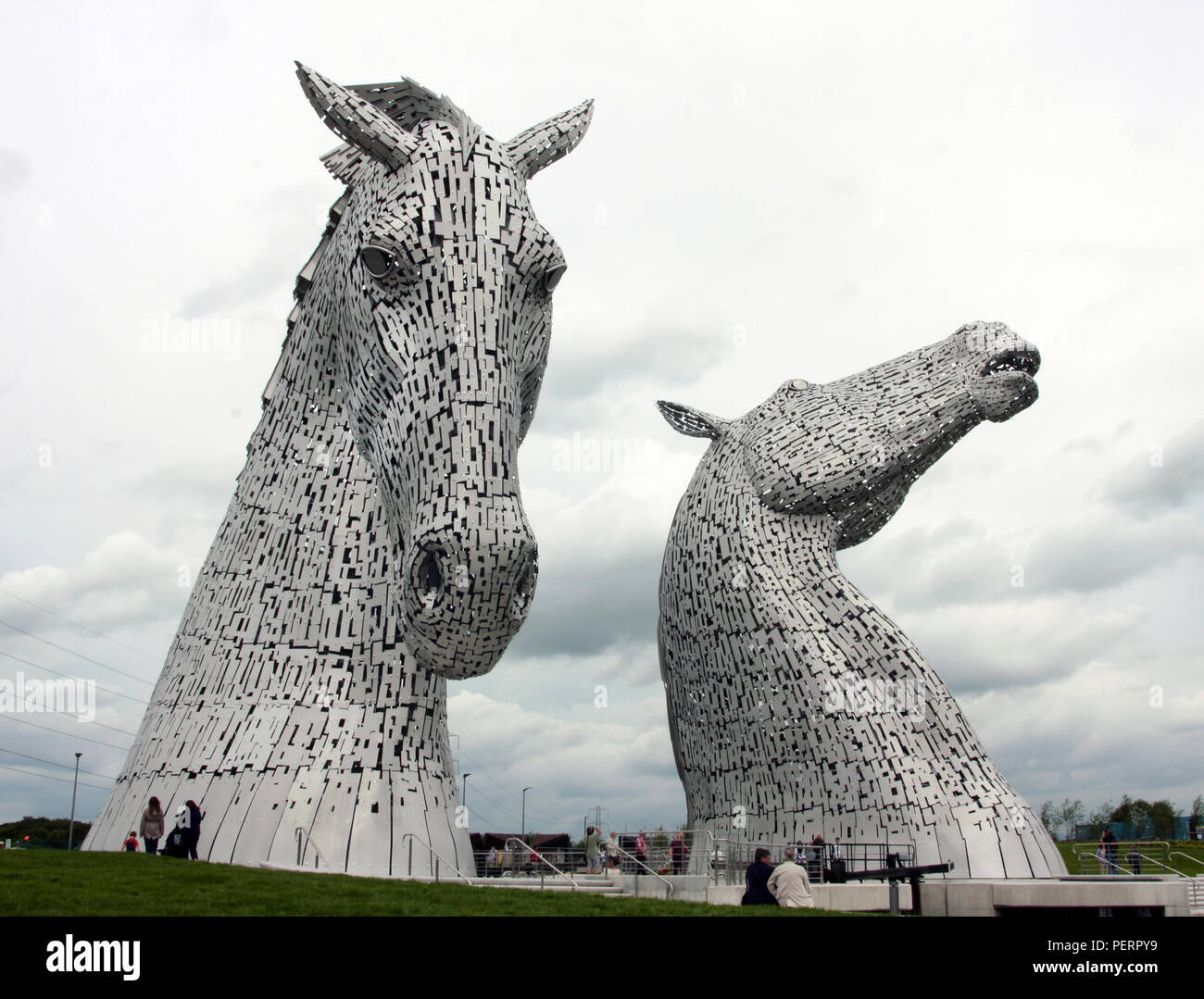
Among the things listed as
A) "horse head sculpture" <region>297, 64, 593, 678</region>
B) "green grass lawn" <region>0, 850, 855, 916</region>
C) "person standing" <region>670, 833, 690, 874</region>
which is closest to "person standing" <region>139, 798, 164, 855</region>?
"green grass lawn" <region>0, 850, 855, 916</region>

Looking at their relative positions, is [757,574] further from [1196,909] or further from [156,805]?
[156,805]

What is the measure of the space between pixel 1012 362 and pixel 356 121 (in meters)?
10.5

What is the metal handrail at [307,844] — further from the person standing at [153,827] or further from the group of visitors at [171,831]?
the person standing at [153,827]

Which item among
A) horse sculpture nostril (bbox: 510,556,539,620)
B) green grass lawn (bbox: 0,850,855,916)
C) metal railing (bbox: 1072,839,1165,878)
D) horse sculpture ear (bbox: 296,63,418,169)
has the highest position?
horse sculpture ear (bbox: 296,63,418,169)

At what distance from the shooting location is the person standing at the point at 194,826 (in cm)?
588

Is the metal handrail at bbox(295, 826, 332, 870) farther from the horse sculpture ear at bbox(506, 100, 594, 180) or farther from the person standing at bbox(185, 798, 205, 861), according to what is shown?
the horse sculpture ear at bbox(506, 100, 594, 180)

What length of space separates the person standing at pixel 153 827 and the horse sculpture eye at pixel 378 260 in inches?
125

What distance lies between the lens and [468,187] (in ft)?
18.4

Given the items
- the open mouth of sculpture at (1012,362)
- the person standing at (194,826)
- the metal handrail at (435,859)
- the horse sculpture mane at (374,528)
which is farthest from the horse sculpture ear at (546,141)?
the open mouth of sculpture at (1012,362)

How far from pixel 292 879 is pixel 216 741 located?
1294mm

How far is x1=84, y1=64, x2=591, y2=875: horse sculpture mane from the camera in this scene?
5.03m

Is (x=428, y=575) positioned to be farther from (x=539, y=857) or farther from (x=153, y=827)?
(x=539, y=857)
